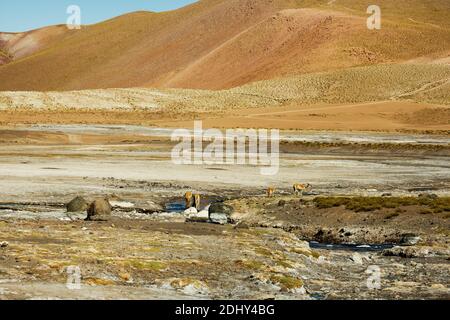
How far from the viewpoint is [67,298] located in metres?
14.1

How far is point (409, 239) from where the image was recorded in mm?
23922

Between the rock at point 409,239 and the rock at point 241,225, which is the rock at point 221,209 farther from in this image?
the rock at point 409,239

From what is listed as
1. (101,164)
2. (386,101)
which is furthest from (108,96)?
(101,164)

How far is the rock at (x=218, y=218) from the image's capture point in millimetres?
26873

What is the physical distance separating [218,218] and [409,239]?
6.02 metres

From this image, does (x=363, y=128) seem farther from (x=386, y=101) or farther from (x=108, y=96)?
(x=108, y=96)
